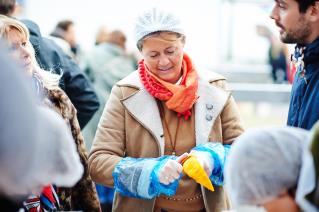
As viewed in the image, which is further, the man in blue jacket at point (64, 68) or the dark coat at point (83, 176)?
the man in blue jacket at point (64, 68)

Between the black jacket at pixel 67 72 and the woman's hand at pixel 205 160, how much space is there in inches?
44.6

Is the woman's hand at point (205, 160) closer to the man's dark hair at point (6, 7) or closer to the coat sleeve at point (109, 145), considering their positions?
the coat sleeve at point (109, 145)

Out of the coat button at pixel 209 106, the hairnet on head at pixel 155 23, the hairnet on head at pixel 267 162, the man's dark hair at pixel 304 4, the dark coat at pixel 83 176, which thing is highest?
the man's dark hair at pixel 304 4

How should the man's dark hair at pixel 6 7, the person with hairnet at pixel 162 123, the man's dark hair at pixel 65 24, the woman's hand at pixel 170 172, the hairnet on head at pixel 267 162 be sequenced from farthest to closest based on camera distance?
the man's dark hair at pixel 65 24 < the man's dark hair at pixel 6 7 < the person with hairnet at pixel 162 123 < the woman's hand at pixel 170 172 < the hairnet on head at pixel 267 162

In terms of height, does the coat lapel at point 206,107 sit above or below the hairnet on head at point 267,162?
below

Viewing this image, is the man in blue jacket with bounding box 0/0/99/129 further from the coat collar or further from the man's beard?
the man's beard

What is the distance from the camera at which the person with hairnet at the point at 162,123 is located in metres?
2.62

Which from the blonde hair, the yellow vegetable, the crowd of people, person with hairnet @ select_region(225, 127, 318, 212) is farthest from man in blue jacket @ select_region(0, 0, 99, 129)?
person with hairnet @ select_region(225, 127, 318, 212)

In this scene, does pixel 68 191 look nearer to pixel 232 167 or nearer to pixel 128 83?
pixel 128 83

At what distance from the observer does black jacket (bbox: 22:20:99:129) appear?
3236 mm

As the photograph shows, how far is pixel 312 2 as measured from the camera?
238cm

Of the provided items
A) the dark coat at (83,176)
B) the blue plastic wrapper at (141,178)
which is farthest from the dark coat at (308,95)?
the dark coat at (83,176)


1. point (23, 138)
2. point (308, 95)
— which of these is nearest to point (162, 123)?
point (308, 95)

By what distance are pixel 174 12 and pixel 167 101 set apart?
445 mm
